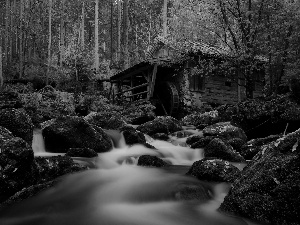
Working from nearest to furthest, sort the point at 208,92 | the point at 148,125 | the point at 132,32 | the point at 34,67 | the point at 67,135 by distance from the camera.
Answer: the point at 67,135 < the point at 148,125 < the point at 208,92 < the point at 34,67 < the point at 132,32

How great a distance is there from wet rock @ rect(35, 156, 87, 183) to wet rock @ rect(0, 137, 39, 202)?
0.94 ft

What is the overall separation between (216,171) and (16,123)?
4752mm

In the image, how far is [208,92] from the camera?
1878 cm

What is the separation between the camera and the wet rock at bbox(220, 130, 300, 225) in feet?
10.3

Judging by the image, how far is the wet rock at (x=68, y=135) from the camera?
785cm

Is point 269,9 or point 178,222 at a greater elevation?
point 269,9

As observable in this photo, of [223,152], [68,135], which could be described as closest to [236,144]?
[223,152]

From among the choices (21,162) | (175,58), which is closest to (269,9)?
(175,58)

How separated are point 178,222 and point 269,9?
33.9 ft

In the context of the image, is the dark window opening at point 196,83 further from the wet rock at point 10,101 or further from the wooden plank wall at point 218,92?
the wet rock at point 10,101

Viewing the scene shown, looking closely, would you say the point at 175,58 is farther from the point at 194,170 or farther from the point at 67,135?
the point at 194,170

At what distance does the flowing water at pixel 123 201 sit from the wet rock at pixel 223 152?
1486mm

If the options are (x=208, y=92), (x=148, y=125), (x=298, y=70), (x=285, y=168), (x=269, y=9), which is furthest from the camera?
(x=208, y=92)

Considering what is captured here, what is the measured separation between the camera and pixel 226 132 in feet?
32.3
